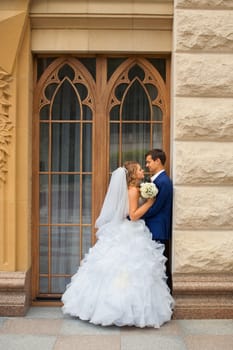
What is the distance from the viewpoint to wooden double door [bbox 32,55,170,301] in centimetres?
671

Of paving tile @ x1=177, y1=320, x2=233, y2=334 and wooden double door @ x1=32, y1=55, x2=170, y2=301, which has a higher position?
wooden double door @ x1=32, y1=55, x2=170, y2=301

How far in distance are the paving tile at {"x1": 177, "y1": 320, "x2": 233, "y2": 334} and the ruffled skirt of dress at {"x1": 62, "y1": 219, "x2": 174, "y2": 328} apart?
0.80ft

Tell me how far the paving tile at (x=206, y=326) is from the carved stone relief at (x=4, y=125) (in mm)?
2767

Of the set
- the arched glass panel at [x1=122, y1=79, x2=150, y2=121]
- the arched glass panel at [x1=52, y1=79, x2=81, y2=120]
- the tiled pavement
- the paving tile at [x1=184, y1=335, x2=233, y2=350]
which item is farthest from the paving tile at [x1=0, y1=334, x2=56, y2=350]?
the arched glass panel at [x1=122, y1=79, x2=150, y2=121]

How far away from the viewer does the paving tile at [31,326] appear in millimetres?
5805

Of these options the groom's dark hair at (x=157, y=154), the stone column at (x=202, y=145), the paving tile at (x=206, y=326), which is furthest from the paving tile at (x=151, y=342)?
the groom's dark hair at (x=157, y=154)

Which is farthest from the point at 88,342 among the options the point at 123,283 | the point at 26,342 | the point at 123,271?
the point at 123,271

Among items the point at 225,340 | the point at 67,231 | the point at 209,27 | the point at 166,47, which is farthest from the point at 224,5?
the point at 225,340

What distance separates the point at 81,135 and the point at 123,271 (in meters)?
1.86

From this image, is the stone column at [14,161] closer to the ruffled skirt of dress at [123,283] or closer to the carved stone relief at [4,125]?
the carved stone relief at [4,125]

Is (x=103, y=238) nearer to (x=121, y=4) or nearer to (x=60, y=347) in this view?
(x=60, y=347)

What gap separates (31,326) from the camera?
19.6ft

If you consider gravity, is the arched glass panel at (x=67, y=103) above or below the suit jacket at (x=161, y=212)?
above

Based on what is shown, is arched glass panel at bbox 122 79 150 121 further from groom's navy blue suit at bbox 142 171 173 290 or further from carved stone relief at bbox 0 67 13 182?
carved stone relief at bbox 0 67 13 182
